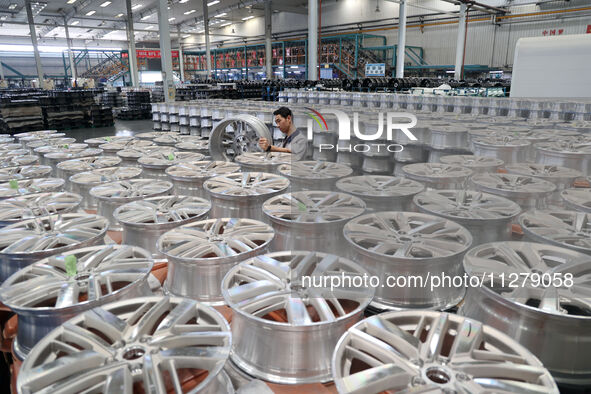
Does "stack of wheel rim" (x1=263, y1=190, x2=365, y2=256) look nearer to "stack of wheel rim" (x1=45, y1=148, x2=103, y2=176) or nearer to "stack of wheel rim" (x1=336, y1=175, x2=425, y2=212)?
"stack of wheel rim" (x1=336, y1=175, x2=425, y2=212)

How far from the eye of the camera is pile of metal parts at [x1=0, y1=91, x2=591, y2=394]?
1.31m

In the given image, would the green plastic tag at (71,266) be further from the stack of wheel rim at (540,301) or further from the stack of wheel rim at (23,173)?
the stack of wheel rim at (23,173)

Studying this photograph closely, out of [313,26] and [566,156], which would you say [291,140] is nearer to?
[566,156]

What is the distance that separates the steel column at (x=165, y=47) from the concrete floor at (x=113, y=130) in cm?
289

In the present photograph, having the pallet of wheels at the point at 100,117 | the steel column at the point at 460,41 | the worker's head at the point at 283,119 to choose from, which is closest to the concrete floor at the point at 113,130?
the pallet of wheels at the point at 100,117

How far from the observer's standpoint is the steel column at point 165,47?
10.6 metres

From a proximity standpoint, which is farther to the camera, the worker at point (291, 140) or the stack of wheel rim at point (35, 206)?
the worker at point (291, 140)

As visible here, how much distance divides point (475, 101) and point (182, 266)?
20.9 feet

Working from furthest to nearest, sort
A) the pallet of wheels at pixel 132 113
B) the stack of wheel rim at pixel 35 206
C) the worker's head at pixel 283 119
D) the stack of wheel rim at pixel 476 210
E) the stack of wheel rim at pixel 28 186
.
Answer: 1. the pallet of wheels at pixel 132 113
2. the worker's head at pixel 283 119
3. the stack of wheel rim at pixel 28 186
4. the stack of wheel rim at pixel 35 206
5. the stack of wheel rim at pixel 476 210

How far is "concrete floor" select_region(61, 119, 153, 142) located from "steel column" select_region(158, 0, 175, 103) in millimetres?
2890

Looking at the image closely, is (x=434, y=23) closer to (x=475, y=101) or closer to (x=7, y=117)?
(x=475, y=101)

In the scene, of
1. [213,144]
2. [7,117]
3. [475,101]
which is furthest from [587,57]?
[7,117]

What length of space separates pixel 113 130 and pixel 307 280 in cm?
1423

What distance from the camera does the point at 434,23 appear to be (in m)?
23.5
